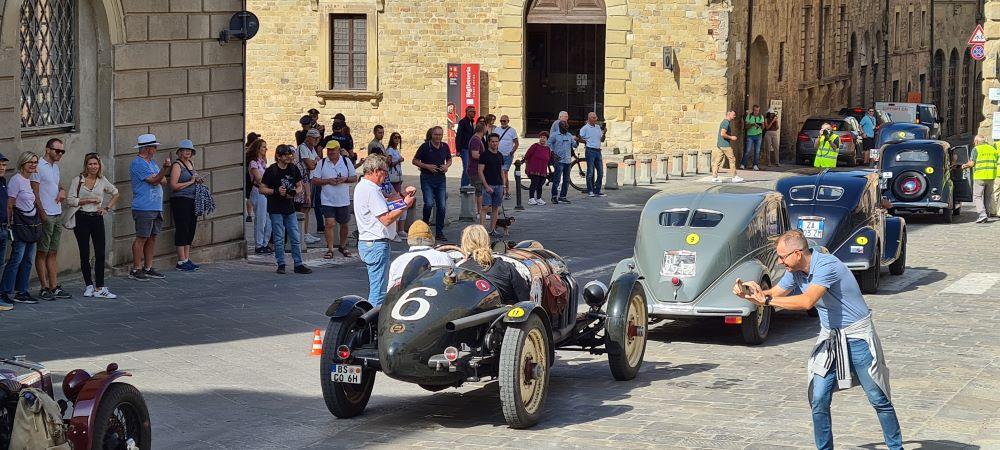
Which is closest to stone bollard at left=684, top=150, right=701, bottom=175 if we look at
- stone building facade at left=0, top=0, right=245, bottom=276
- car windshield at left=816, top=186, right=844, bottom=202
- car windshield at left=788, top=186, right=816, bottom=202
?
car windshield at left=788, top=186, right=816, bottom=202

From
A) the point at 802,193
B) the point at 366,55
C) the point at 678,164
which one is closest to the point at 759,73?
the point at 678,164

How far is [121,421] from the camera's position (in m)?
9.29

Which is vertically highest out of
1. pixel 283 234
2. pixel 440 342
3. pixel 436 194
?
pixel 436 194

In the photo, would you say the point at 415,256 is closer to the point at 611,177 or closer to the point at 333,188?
the point at 333,188

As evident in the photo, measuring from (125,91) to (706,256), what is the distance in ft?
24.5

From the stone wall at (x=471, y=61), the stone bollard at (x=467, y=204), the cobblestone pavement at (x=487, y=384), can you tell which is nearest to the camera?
the cobblestone pavement at (x=487, y=384)

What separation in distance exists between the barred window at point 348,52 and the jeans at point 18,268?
24453mm

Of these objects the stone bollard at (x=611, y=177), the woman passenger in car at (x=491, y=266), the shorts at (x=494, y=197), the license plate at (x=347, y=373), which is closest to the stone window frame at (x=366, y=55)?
the stone bollard at (x=611, y=177)

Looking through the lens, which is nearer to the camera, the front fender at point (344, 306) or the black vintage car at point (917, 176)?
the front fender at point (344, 306)

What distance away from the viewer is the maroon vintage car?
28.2ft

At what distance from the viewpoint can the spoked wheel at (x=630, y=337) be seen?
12.6 meters

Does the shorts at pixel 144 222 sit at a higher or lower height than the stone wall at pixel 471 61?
lower

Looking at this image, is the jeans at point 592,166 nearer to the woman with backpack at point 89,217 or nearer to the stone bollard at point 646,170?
the stone bollard at point 646,170

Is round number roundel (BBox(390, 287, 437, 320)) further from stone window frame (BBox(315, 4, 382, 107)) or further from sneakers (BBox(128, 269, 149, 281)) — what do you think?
stone window frame (BBox(315, 4, 382, 107))
